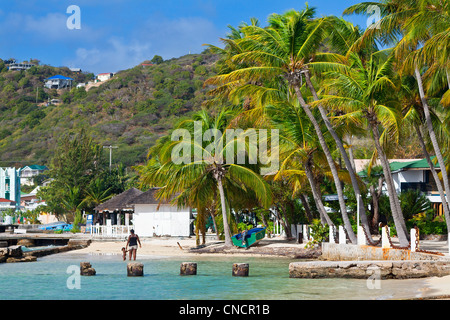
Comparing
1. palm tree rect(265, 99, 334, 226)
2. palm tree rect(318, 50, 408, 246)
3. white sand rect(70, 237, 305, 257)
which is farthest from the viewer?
white sand rect(70, 237, 305, 257)

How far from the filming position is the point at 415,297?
14.9 metres

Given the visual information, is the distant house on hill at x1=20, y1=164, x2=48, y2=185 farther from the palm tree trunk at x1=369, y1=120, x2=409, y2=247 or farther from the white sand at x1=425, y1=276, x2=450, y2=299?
the white sand at x1=425, y1=276, x2=450, y2=299

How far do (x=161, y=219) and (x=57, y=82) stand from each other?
149 meters

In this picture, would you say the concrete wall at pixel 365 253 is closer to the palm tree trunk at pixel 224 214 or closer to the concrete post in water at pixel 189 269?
the concrete post in water at pixel 189 269

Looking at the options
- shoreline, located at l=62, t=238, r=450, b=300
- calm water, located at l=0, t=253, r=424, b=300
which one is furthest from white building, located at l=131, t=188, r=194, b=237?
calm water, located at l=0, t=253, r=424, b=300

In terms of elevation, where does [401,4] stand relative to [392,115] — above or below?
above

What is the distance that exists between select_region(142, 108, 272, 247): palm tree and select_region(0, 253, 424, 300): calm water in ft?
20.6

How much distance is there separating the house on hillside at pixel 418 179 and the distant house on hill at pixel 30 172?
97.4 m

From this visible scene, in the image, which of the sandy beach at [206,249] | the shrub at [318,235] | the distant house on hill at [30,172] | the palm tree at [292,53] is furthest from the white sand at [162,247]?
the distant house on hill at [30,172]

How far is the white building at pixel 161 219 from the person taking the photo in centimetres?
4403

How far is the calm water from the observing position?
1706cm
